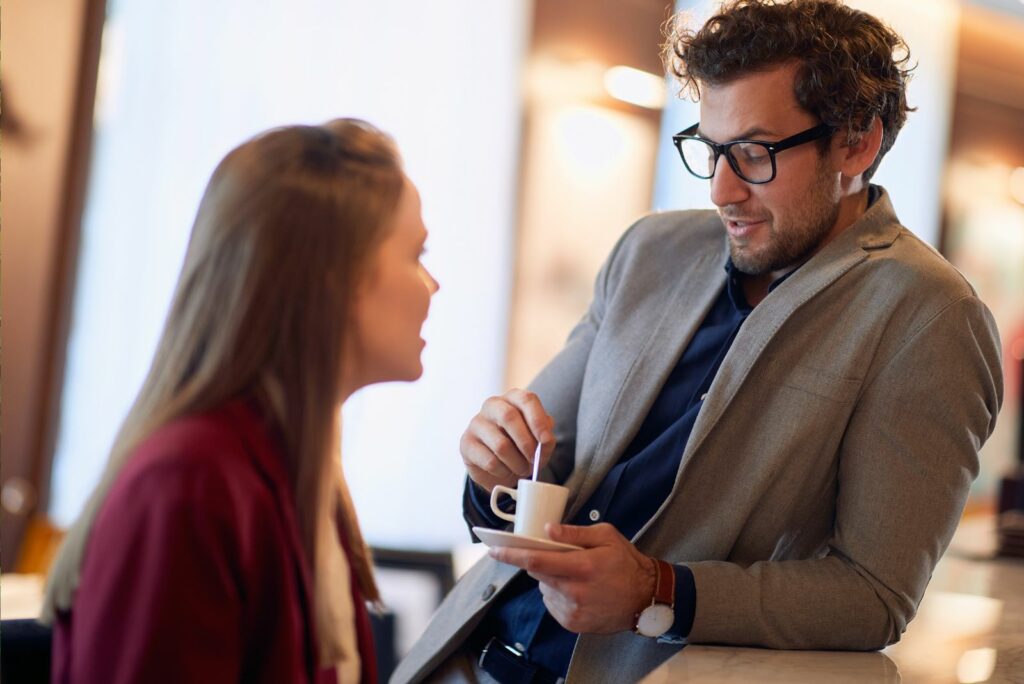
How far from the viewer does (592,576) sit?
1.46 meters

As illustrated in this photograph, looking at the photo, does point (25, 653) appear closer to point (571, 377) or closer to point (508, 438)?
point (508, 438)

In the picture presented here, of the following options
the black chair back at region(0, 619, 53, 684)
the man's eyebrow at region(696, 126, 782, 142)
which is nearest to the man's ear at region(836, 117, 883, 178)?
the man's eyebrow at region(696, 126, 782, 142)

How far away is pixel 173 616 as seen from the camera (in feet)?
3.16

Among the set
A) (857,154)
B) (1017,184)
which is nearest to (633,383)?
(857,154)

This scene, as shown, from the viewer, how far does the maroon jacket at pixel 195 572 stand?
964 millimetres

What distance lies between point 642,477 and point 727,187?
48cm

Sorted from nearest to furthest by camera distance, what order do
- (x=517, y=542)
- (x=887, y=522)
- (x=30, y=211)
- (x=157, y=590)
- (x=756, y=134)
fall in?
(x=157, y=590), (x=517, y=542), (x=887, y=522), (x=756, y=134), (x=30, y=211)

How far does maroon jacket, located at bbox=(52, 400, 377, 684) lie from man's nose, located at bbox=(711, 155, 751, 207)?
3.09ft

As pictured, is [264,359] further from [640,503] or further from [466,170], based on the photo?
Answer: [466,170]

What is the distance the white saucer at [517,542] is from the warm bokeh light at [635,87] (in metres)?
3.60

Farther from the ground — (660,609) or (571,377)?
(571,377)

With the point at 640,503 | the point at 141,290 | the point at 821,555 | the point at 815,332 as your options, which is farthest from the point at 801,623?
the point at 141,290

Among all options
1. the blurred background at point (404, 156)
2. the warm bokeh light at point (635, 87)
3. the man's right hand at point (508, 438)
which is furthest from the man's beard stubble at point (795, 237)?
the warm bokeh light at point (635, 87)

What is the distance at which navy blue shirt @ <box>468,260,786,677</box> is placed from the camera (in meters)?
1.70
